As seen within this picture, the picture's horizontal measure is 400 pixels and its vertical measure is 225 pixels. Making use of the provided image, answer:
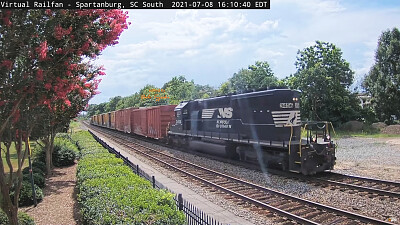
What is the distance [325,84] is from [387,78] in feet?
21.2

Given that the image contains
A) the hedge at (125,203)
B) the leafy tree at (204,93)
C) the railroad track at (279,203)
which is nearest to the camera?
the hedge at (125,203)

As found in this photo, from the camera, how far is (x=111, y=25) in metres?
5.29

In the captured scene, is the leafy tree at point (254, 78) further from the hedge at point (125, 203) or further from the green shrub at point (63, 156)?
the hedge at point (125, 203)

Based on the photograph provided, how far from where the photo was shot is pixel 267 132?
44.8 ft

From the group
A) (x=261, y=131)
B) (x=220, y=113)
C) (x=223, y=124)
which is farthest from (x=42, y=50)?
(x=220, y=113)

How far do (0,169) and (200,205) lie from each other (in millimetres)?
5157

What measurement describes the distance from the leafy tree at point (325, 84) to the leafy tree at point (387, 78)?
2.93m

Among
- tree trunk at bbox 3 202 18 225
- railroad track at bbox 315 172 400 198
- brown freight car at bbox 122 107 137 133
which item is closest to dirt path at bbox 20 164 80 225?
tree trunk at bbox 3 202 18 225

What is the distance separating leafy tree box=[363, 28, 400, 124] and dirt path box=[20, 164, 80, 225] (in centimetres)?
3367

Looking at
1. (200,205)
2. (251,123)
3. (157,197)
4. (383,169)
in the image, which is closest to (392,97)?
(383,169)

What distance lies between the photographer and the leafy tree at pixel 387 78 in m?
33.4

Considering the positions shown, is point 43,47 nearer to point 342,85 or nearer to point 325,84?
point 325,84

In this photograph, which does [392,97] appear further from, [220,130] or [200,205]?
[200,205]

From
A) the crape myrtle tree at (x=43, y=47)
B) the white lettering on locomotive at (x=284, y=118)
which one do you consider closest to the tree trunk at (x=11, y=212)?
the crape myrtle tree at (x=43, y=47)
